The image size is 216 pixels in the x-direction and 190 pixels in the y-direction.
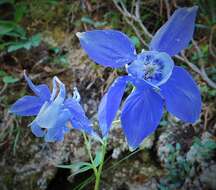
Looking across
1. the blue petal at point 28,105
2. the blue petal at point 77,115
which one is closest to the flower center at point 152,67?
the blue petal at point 77,115

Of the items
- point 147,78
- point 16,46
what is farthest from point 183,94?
point 16,46

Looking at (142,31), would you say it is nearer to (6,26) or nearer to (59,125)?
(6,26)

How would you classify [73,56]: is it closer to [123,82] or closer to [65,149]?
[65,149]

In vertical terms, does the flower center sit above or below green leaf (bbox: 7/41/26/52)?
above

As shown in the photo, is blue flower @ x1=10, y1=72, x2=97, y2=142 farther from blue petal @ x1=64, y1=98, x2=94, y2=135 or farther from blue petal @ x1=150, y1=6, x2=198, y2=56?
blue petal @ x1=150, y1=6, x2=198, y2=56

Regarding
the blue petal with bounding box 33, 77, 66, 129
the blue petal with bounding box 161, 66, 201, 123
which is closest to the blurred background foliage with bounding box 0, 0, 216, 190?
the blue petal with bounding box 161, 66, 201, 123

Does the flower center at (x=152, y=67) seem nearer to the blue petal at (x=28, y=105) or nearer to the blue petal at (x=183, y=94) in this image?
the blue petal at (x=183, y=94)

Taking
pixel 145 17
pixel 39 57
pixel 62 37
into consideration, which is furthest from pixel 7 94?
pixel 145 17
